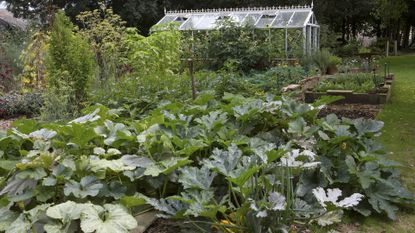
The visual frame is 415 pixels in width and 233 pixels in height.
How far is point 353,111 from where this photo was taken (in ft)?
23.3

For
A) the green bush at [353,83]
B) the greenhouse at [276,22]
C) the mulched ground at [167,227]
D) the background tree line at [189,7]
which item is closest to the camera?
the mulched ground at [167,227]

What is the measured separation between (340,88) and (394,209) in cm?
568

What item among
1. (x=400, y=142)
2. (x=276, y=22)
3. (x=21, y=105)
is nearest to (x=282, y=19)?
(x=276, y=22)

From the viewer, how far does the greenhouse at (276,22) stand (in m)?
13.8

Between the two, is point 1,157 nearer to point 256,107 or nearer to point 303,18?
point 256,107

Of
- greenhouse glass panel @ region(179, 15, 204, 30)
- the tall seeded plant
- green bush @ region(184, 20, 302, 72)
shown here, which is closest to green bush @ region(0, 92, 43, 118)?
the tall seeded plant

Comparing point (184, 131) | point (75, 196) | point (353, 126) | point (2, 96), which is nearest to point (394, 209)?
point (353, 126)

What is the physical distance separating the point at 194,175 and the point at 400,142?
3357mm

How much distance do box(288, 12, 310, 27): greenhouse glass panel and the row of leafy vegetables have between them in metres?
10.9

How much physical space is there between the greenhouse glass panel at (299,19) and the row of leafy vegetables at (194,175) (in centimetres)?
1091

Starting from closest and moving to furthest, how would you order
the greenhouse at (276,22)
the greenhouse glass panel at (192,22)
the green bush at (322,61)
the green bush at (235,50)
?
the green bush at (235,50) < the green bush at (322,61) < the greenhouse at (276,22) < the greenhouse glass panel at (192,22)

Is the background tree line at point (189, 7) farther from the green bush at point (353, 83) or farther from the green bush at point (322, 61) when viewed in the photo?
the green bush at point (353, 83)

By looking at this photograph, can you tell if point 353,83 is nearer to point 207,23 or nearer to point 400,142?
point 400,142

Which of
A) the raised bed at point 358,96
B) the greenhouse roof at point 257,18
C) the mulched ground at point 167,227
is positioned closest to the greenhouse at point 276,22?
the greenhouse roof at point 257,18
